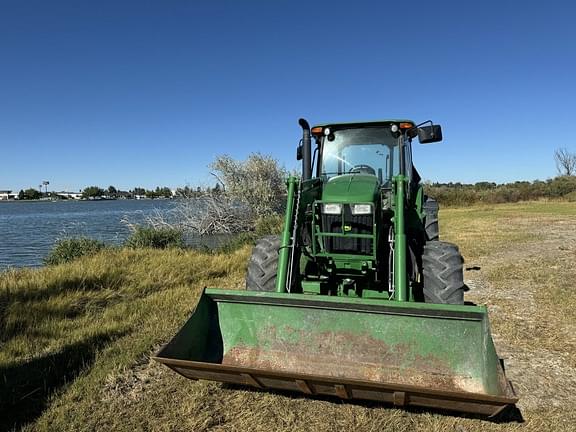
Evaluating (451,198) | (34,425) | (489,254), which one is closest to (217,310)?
(34,425)

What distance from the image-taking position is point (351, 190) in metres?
4.73

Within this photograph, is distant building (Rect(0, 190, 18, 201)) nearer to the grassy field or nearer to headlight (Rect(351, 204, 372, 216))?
the grassy field

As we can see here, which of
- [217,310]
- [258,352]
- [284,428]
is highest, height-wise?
[217,310]

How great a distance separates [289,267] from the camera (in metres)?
4.65

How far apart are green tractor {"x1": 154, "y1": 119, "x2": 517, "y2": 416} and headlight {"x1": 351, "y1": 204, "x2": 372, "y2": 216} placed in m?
0.01

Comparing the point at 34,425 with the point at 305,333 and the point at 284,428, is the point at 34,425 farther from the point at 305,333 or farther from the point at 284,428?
the point at 305,333

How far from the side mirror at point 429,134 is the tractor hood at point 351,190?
0.74 m

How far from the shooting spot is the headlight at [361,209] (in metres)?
4.52

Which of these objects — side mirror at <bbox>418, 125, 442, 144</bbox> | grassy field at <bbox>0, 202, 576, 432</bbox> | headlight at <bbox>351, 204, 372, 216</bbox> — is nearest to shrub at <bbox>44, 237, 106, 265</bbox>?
grassy field at <bbox>0, 202, 576, 432</bbox>

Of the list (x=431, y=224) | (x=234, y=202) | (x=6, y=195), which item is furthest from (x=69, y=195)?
(x=431, y=224)

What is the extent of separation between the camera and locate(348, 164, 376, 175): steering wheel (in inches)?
226

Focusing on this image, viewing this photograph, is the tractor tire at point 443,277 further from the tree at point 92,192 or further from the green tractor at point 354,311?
the tree at point 92,192

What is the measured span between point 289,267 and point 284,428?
1.72 m

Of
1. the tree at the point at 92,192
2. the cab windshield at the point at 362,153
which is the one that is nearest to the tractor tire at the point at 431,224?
the cab windshield at the point at 362,153
